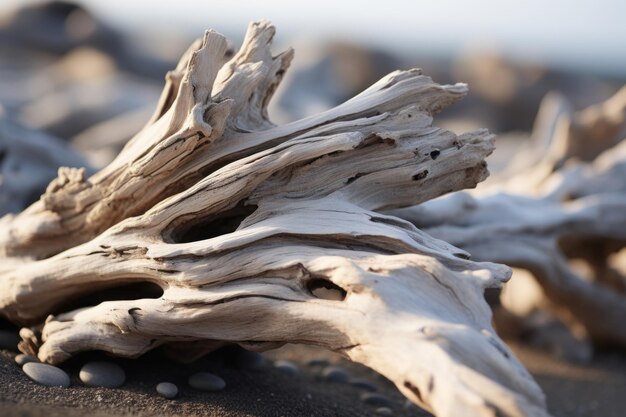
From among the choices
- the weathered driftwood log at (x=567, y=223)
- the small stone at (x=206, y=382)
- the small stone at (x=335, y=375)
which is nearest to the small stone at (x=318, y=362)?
the small stone at (x=335, y=375)

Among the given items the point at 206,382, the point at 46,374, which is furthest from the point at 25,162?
the point at 206,382

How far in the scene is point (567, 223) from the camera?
4.86 m

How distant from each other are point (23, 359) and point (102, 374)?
15.1 inches

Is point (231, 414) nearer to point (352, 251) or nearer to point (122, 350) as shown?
point (122, 350)

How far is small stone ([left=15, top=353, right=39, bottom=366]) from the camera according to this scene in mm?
3188

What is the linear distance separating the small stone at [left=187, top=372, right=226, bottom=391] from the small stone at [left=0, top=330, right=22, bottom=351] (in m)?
0.84

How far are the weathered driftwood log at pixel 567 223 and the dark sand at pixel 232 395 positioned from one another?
68 centimetres

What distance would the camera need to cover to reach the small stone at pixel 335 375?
4.01 m

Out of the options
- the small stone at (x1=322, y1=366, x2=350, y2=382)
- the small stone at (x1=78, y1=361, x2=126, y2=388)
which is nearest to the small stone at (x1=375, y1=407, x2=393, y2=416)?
the small stone at (x1=322, y1=366, x2=350, y2=382)

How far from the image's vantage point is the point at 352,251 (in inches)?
107

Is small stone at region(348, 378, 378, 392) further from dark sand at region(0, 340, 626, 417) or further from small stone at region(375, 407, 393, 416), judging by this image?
small stone at region(375, 407, 393, 416)

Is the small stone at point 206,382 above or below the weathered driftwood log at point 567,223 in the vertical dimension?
below

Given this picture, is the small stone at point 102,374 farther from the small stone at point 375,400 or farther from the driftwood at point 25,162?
the driftwood at point 25,162

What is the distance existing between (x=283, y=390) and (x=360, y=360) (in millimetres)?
1018
